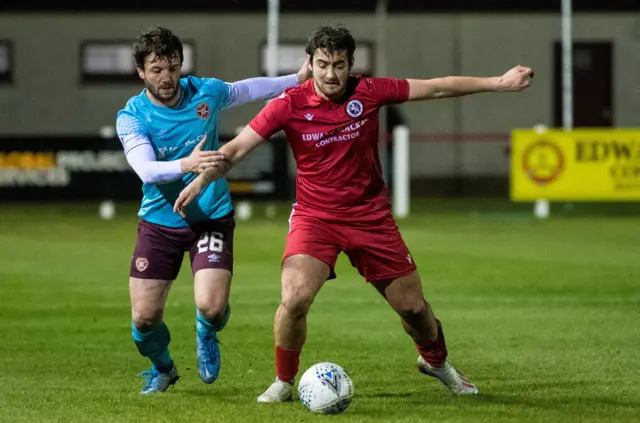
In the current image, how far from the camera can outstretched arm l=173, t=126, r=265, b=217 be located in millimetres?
7219

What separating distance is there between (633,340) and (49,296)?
556cm

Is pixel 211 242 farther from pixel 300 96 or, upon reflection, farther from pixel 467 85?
pixel 467 85

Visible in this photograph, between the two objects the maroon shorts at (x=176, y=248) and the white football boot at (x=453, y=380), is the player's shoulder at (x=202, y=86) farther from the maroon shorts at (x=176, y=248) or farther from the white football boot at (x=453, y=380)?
the white football boot at (x=453, y=380)

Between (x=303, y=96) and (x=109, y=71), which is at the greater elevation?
(x=109, y=71)

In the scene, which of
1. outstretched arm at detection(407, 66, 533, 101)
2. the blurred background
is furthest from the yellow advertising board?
outstretched arm at detection(407, 66, 533, 101)

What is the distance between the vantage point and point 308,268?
7371 mm

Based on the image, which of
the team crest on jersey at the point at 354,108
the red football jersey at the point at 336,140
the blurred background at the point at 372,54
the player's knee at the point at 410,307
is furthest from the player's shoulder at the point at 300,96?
the blurred background at the point at 372,54

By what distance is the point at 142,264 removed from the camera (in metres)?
8.02

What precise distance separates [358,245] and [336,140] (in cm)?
56

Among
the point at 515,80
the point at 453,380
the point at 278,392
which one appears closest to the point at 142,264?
the point at 278,392

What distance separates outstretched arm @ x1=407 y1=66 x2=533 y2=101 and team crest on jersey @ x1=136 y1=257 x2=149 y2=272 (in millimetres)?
1776

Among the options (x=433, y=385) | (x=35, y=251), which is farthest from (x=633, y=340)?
(x=35, y=251)

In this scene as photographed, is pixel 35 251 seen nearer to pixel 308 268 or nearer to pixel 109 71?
pixel 308 268

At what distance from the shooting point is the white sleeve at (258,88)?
8398 mm
